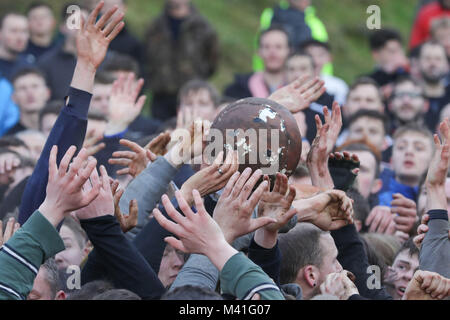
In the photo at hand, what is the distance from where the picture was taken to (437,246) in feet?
14.4

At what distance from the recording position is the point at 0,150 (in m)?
6.82

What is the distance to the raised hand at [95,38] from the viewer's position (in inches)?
179

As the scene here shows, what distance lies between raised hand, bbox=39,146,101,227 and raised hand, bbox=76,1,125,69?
3.05 feet

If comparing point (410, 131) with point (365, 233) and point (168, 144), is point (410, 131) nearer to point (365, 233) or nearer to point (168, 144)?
point (365, 233)

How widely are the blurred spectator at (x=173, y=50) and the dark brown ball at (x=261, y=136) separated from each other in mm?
6814

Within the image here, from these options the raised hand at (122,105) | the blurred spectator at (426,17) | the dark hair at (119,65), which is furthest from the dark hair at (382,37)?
the raised hand at (122,105)

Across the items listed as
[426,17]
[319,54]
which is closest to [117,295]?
[319,54]

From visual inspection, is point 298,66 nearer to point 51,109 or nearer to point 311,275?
point 51,109

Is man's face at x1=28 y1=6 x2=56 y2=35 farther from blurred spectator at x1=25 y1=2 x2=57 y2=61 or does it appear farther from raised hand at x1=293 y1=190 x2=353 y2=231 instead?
raised hand at x1=293 y1=190 x2=353 y2=231

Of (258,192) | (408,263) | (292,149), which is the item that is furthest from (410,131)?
(258,192)

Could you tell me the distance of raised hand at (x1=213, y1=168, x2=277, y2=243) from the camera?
3.79 m

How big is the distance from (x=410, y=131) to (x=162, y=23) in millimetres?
4683

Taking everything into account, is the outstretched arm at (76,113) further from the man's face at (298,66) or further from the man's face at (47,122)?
the man's face at (298,66)

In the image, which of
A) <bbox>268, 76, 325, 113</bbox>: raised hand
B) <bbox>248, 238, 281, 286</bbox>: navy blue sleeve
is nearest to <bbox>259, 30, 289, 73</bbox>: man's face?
<bbox>268, 76, 325, 113</bbox>: raised hand
